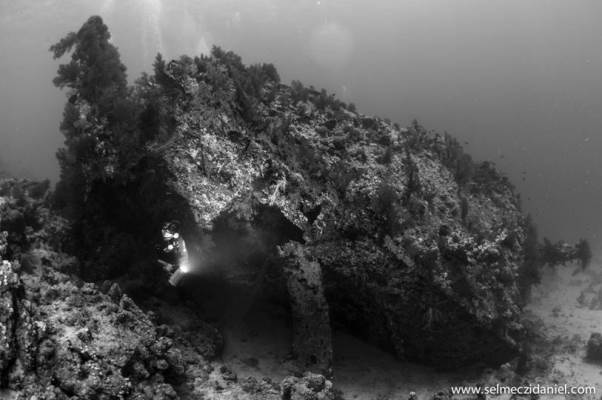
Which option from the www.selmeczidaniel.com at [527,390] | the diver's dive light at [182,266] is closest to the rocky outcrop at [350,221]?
the diver's dive light at [182,266]

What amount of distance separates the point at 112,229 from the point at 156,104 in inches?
96.2

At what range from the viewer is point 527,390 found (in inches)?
301

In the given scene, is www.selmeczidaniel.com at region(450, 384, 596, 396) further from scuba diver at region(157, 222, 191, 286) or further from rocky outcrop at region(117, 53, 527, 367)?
scuba diver at region(157, 222, 191, 286)

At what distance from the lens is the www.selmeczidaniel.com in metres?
7.16

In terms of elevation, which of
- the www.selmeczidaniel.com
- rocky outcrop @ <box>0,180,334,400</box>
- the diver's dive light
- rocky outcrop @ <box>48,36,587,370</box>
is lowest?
rocky outcrop @ <box>0,180,334,400</box>

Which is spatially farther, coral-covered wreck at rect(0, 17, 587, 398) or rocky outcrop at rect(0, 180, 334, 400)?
coral-covered wreck at rect(0, 17, 587, 398)

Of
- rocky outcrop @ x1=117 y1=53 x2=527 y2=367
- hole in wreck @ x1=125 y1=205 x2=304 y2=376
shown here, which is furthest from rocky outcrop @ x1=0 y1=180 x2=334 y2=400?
rocky outcrop @ x1=117 y1=53 x2=527 y2=367

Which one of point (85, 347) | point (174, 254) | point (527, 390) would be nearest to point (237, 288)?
point (174, 254)

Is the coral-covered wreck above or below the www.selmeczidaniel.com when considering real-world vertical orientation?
above

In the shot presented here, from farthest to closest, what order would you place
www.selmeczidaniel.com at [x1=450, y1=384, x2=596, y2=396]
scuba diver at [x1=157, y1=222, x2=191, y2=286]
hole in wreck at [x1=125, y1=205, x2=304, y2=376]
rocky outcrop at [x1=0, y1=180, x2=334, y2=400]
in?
1. www.selmeczidaniel.com at [x1=450, y1=384, x2=596, y2=396]
2. scuba diver at [x1=157, y1=222, x2=191, y2=286]
3. hole in wreck at [x1=125, y1=205, x2=304, y2=376]
4. rocky outcrop at [x1=0, y1=180, x2=334, y2=400]

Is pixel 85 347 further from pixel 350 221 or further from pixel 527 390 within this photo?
pixel 527 390

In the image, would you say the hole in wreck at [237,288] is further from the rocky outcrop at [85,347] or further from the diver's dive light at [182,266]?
the rocky outcrop at [85,347]

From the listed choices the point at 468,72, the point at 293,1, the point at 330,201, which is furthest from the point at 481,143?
the point at 330,201

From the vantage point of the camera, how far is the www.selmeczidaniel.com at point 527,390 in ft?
23.5
